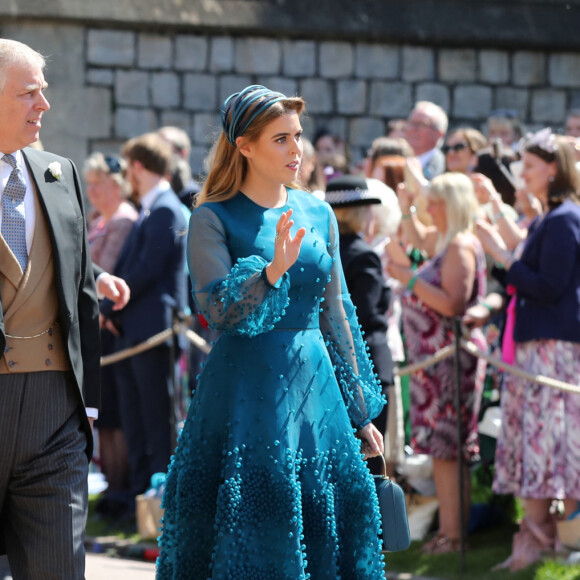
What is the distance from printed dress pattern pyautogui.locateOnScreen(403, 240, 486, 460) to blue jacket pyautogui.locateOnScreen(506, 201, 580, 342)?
524 mm

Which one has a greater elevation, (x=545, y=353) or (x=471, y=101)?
(x=471, y=101)

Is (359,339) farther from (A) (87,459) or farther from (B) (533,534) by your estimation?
(B) (533,534)

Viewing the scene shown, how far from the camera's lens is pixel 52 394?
12.6ft

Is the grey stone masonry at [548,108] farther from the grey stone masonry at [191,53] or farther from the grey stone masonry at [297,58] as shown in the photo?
the grey stone masonry at [191,53]

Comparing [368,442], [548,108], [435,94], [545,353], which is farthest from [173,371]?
[548,108]

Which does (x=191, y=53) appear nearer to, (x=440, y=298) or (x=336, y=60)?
(x=336, y=60)

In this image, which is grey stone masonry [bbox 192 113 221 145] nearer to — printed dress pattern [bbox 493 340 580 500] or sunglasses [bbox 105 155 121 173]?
sunglasses [bbox 105 155 121 173]

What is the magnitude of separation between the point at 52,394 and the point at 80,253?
47cm

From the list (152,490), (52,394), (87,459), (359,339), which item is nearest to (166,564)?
(87,459)

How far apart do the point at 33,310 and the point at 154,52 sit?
9.38 metres

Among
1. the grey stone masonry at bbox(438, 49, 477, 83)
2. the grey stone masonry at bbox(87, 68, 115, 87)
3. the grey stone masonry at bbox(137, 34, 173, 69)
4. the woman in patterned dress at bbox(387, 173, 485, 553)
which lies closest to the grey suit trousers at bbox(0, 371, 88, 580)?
the woman in patterned dress at bbox(387, 173, 485, 553)

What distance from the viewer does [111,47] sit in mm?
12789

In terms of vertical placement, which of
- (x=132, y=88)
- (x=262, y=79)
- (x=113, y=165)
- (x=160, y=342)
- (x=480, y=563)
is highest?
(x=262, y=79)

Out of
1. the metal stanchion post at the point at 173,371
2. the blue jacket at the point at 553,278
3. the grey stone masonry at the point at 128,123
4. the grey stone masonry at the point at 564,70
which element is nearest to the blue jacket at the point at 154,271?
the metal stanchion post at the point at 173,371
